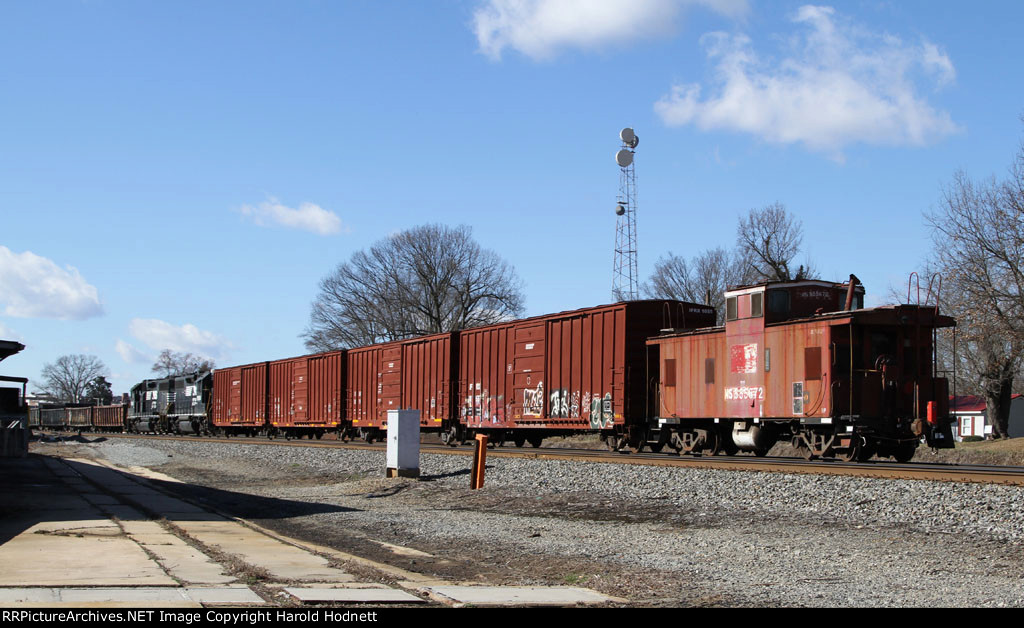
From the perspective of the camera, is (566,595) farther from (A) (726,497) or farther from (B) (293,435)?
(B) (293,435)

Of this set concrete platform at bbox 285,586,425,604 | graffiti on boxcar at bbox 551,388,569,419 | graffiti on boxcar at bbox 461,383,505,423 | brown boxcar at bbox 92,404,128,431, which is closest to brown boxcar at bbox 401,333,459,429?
graffiti on boxcar at bbox 461,383,505,423

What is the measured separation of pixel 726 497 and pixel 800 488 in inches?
43.3

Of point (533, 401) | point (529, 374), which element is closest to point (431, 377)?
point (529, 374)

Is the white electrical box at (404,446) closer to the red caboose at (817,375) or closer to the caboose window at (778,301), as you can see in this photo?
the red caboose at (817,375)

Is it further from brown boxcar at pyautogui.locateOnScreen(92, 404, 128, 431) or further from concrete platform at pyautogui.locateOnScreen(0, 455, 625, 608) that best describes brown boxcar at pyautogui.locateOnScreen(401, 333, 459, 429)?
brown boxcar at pyautogui.locateOnScreen(92, 404, 128, 431)

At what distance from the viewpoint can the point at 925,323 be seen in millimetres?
17078

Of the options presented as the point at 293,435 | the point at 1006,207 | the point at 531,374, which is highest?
the point at 1006,207

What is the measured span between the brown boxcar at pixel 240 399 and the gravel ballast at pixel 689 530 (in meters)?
25.7

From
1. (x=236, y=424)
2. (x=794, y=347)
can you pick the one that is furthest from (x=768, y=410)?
(x=236, y=424)

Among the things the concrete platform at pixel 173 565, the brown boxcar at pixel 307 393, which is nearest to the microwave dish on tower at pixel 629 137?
the brown boxcar at pixel 307 393

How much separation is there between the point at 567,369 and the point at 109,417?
191ft

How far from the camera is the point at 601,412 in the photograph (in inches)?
877

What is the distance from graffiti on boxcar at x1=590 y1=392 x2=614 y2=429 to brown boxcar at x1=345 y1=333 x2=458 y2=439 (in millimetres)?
7658

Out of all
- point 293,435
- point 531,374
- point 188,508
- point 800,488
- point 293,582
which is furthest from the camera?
point 293,435
